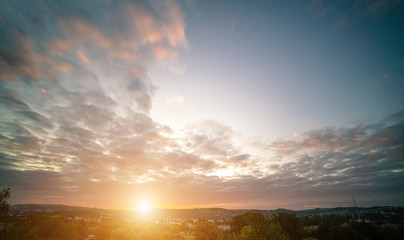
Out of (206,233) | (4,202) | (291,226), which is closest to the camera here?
(4,202)

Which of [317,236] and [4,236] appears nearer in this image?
[4,236]

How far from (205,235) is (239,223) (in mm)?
16074

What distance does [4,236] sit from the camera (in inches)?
1118

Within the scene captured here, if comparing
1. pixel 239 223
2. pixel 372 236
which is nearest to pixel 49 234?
pixel 239 223

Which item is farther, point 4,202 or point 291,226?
point 291,226

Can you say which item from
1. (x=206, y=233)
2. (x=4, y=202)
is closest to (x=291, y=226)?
(x=206, y=233)

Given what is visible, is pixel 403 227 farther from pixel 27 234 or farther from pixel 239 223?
pixel 27 234

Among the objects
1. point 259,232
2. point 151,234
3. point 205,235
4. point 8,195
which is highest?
point 8,195

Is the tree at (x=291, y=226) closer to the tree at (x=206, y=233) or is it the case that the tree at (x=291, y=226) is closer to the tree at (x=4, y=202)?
the tree at (x=206, y=233)

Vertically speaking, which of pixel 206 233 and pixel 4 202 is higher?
pixel 4 202

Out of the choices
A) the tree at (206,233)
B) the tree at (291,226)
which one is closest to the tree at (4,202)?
the tree at (206,233)

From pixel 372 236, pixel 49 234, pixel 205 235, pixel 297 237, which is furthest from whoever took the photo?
pixel 205 235

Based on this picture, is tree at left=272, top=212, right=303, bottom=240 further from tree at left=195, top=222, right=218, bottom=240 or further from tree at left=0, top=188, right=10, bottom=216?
tree at left=0, top=188, right=10, bottom=216

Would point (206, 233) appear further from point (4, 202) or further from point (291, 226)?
point (4, 202)
